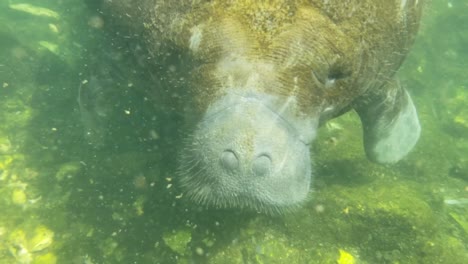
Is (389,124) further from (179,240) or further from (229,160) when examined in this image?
(229,160)

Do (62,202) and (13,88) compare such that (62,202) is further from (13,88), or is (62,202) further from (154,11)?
(13,88)

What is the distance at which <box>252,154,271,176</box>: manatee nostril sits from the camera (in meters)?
2.56

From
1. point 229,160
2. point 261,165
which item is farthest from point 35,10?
point 261,165

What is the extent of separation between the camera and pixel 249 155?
8.31 feet

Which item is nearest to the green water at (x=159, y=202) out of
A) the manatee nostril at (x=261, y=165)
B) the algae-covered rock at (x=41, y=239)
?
the algae-covered rock at (x=41, y=239)

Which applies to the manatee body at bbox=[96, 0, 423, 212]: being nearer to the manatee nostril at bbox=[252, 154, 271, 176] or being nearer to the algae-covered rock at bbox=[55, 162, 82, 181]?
the manatee nostril at bbox=[252, 154, 271, 176]

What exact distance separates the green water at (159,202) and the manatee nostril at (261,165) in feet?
4.14

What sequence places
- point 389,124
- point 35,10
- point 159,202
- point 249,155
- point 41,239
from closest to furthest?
point 249,155 < point 41,239 < point 159,202 < point 389,124 < point 35,10

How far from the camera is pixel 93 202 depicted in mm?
4250

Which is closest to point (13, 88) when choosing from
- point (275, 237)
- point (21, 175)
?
point (21, 175)

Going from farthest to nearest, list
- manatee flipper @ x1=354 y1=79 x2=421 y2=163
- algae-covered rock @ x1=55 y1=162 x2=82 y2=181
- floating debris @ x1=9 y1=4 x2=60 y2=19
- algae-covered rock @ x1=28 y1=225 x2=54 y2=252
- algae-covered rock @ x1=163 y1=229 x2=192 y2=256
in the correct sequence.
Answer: floating debris @ x1=9 y1=4 x2=60 y2=19, manatee flipper @ x1=354 y1=79 x2=421 y2=163, algae-covered rock @ x1=55 y1=162 x2=82 y2=181, algae-covered rock @ x1=28 y1=225 x2=54 y2=252, algae-covered rock @ x1=163 y1=229 x2=192 y2=256

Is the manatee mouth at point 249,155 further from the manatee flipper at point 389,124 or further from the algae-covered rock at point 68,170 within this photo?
the manatee flipper at point 389,124

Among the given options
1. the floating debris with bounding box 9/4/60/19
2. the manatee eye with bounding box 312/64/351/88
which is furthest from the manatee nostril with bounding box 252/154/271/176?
the floating debris with bounding box 9/4/60/19

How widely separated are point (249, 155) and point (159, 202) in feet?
6.00
